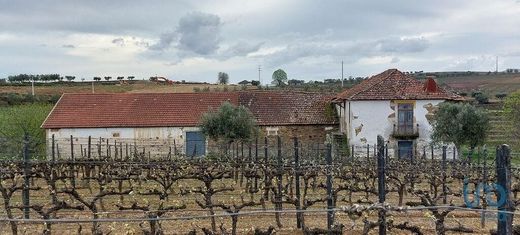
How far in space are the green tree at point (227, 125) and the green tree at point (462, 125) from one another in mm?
10447

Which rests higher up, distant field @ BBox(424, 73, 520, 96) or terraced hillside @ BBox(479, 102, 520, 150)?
distant field @ BBox(424, 73, 520, 96)

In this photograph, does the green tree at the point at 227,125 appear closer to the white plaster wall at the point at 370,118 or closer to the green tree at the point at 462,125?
the white plaster wall at the point at 370,118

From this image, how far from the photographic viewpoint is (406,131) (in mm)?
33531

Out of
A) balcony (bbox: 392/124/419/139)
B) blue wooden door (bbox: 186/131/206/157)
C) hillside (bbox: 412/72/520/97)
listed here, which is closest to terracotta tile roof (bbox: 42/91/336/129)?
blue wooden door (bbox: 186/131/206/157)

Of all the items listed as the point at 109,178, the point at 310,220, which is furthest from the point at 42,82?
the point at 310,220

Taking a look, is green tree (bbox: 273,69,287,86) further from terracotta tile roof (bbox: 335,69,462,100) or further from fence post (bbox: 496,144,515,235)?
fence post (bbox: 496,144,515,235)

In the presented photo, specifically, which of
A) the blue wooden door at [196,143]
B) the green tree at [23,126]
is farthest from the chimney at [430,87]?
the green tree at [23,126]

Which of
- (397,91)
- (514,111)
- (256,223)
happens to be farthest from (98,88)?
(256,223)

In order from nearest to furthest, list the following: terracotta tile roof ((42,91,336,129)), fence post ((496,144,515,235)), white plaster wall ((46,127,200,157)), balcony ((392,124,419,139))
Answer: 1. fence post ((496,144,515,235))
2. balcony ((392,124,419,139))
3. white plaster wall ((46,127,200,157))
4. terracotta tile roof ((42,91,336,129))

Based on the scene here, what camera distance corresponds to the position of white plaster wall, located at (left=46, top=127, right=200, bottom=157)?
34.6 metres

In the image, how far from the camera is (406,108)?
33.8 metres

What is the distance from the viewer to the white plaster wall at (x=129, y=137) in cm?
3459

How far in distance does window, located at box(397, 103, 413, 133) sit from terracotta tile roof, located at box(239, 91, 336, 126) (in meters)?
4.65

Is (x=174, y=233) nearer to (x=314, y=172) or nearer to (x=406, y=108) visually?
(x=314, y=172)
